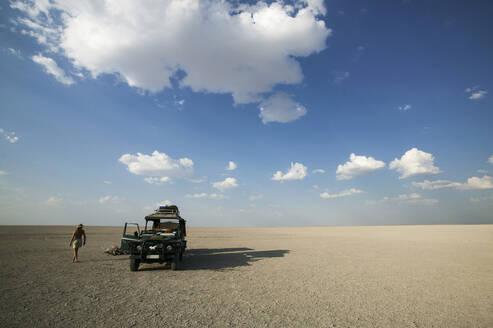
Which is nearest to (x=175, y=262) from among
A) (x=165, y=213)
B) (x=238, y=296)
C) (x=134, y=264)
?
(x=134, y=264)

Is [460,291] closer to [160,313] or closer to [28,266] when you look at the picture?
[160,313]

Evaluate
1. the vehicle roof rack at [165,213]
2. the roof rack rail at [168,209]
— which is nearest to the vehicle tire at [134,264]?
the vehicle roof rack at [165,213]

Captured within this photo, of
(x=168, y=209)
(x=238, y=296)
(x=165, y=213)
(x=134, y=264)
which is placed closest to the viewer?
(x=238, y=296)

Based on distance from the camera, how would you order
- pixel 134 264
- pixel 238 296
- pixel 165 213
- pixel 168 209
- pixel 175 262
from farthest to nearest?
1. pixel 168 209
2. pixel 165 213
3. pixel 175 262
4. pixel 134 264
5. pixel 238 296

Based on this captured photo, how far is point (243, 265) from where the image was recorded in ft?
44.0

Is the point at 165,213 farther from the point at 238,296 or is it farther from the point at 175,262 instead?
the point at 238,296

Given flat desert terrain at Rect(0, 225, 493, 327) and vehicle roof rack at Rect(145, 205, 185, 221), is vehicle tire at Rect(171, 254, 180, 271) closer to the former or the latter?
flat desert terrain at Rect(0, 225, 493, 327)

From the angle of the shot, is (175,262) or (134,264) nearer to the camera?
(134,264)

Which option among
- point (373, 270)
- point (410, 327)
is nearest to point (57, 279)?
point (410, 327)

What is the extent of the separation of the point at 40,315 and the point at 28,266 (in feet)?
25.2

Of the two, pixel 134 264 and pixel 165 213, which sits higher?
pixel 165 213

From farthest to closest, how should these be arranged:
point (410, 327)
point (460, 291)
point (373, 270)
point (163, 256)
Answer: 1. point (373, 270)
2. point (163, 256)
3. point (460, 291)
4. point (410, 327)

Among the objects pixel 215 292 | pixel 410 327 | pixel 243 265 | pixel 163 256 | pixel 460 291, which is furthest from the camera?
pixel 243 265

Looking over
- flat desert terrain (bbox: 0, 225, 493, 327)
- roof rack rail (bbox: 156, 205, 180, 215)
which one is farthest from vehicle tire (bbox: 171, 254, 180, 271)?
roof rack rail (bbox: 156, 205, 180, 215)
